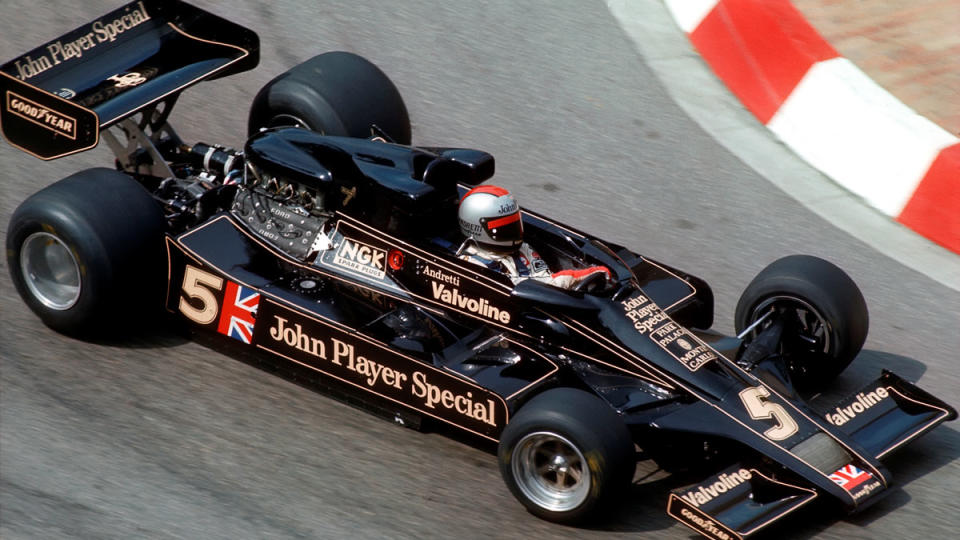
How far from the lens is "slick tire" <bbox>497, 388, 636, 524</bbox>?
4797mm

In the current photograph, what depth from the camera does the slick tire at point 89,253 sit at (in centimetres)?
581

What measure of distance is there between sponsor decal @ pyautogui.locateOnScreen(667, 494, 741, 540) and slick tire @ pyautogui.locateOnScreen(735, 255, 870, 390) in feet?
4.78

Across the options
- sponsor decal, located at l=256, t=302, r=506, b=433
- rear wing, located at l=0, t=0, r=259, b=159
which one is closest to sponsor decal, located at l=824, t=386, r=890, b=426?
sponsor decal, located at l=256, t=302, r=506, b=433

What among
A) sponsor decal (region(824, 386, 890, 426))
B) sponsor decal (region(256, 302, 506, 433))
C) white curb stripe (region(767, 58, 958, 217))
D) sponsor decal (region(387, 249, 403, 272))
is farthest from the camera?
white curb stripe (region(767, 58, 958, 217))

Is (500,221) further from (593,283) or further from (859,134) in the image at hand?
(859,134)

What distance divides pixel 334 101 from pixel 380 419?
196cm

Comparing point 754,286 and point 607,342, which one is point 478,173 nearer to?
point 607,342

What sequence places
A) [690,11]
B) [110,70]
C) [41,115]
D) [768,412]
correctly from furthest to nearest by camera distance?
[690,11], [110,70], [41,115], [768,412]

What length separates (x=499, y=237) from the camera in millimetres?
5668

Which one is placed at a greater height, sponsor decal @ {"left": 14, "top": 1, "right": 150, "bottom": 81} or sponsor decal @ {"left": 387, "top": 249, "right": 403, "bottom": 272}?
sponsor decal @ {"left": 14, "top": 1, "right": 150, "bottom": 81}

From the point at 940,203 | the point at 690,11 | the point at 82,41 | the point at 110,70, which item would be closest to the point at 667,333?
the point at 940,203

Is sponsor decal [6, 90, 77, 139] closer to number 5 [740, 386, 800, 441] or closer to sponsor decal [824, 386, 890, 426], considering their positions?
number 5 [740, 386, 800, 441]

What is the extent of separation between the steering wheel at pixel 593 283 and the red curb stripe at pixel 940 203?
288 centimetres

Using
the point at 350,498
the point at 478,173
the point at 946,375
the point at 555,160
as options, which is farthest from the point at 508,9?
the point at 350,498
